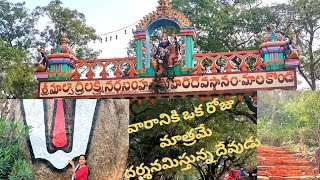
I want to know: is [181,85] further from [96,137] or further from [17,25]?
[17,25]

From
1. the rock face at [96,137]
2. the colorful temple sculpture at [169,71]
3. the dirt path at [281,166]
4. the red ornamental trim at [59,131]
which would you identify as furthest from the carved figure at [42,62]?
the dirt path at [281,166]

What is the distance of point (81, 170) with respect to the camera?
24.9 feet

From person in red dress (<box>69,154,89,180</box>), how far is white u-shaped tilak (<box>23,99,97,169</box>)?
3.4 inches

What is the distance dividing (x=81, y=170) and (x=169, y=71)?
2954mm

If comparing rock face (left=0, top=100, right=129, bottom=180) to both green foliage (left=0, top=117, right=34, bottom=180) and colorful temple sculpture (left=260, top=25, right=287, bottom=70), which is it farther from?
colorful temple sculpture (left=260, top=25, right=287, bottom=70)

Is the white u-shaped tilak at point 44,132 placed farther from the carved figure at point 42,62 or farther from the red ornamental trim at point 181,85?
the carved figure at point 42,62

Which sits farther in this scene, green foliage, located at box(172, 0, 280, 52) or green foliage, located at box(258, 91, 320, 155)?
green foliage, located at box(172, 0, 280, 52)

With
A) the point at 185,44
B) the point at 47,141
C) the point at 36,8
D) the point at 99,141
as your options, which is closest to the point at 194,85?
the point at 185,44

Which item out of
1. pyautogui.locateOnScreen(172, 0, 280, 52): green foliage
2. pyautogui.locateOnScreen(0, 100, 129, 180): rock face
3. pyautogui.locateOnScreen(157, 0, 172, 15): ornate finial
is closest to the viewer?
pyautogui.locateOnScreen(0, 100, 129, 180): rock face

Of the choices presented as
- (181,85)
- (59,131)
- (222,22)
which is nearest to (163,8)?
(181,85)

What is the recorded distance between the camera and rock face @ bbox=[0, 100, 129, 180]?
7691 mm

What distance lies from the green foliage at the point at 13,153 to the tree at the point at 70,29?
9.36 m

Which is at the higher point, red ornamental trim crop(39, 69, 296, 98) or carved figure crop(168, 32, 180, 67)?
carved figure crop(168, 32, 180, 67)

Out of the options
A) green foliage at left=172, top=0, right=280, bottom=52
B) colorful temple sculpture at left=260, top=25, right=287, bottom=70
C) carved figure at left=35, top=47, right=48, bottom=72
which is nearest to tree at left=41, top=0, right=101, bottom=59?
green foliage at left=172, top=0, right=280, bottom=52
